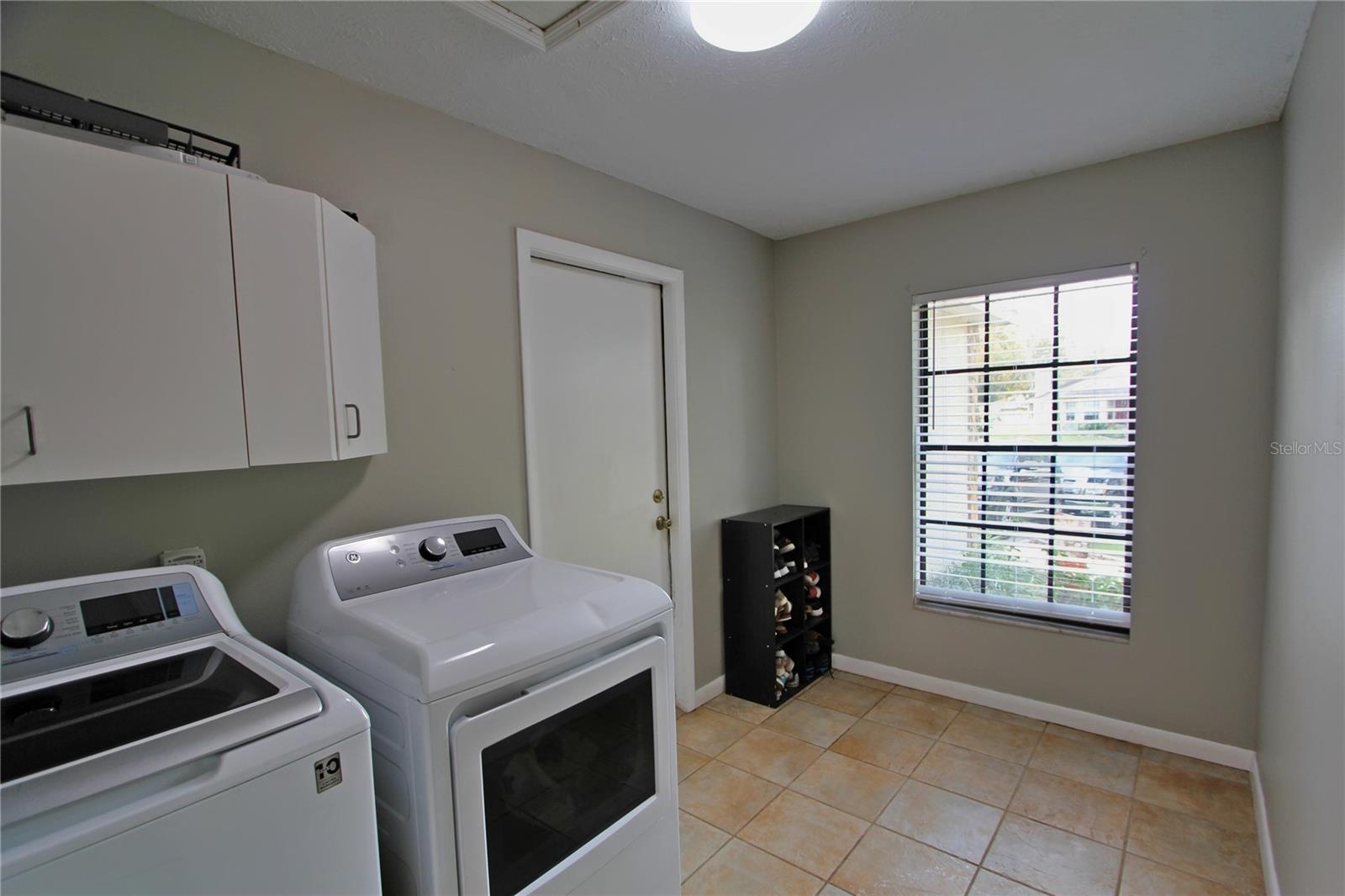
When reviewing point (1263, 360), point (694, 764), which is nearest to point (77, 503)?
point (694, 764)

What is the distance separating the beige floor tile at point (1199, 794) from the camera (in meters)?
2.10

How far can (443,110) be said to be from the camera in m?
1.95

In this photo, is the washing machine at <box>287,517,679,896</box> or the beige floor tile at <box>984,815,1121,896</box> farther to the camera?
the beige floor tile at <box>984,815,1121,896</box>

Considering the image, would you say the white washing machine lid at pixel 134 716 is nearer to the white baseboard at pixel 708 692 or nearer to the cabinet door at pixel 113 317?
the cabinet door at pixel 113 317

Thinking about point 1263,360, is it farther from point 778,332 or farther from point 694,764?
point 694,764

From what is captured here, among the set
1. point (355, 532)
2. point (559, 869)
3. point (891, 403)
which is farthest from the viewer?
point (891, 403)

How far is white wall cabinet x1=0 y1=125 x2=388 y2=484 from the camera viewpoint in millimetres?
1020

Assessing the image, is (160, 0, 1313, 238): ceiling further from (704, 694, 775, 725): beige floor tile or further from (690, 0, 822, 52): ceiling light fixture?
(704, 694, 775, 725): beige floor tile

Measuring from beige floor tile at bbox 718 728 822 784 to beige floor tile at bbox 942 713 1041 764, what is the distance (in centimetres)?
64

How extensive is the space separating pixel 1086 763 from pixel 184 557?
3.17m

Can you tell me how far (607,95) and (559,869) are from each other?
2.09 metres

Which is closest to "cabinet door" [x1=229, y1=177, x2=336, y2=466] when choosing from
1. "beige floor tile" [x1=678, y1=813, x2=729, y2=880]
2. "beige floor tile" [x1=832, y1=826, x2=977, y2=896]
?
"beige floor tile" [x1=678, y1=813, x2=729, y2=880]

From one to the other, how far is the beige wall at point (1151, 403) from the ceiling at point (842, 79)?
24 cm

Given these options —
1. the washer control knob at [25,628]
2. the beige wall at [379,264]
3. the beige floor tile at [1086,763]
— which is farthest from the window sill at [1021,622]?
the washer control knob at [25,628]
